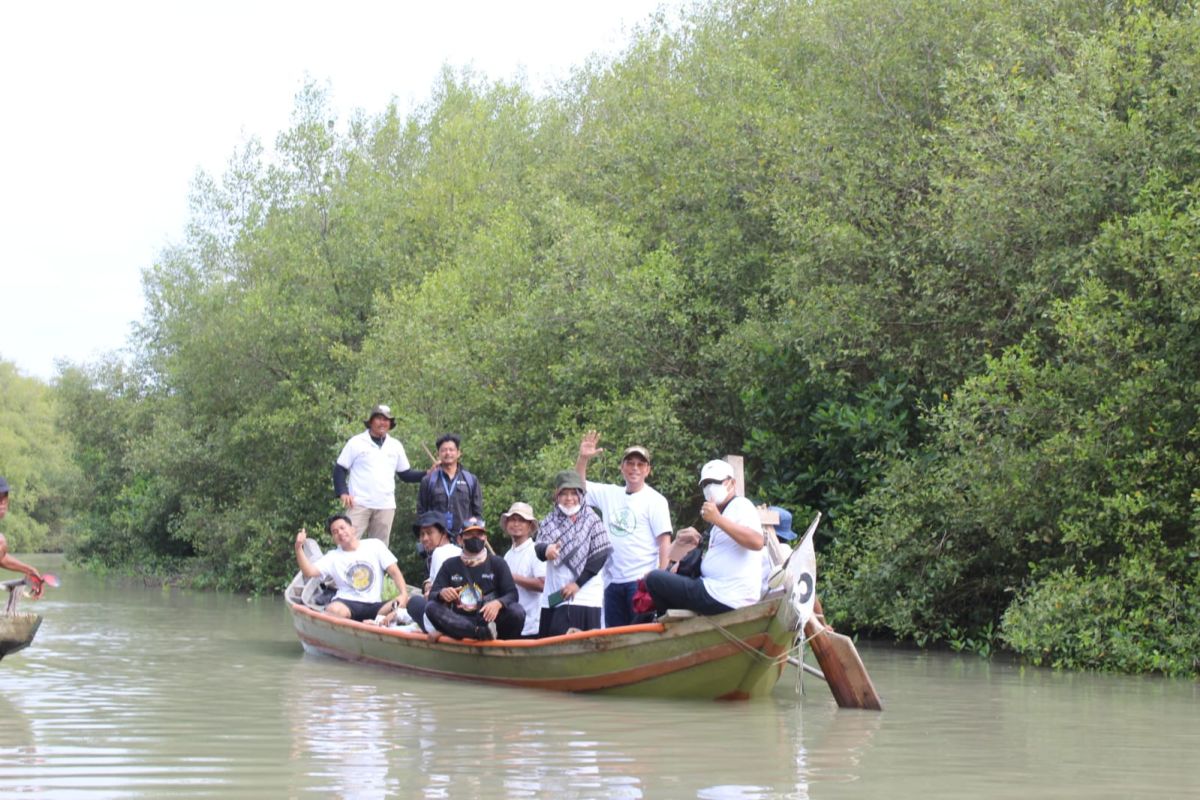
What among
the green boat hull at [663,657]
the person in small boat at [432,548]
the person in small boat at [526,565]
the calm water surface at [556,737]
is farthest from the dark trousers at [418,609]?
the person in small boat at [526,565]

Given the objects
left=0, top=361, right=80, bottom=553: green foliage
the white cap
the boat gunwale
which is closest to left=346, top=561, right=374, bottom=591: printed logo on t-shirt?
the boat gunwale

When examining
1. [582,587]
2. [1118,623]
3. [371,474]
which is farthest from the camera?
[371,474]

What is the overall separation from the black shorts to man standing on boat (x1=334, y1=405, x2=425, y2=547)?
2.63 feet

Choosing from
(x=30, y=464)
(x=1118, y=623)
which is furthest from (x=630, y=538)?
(x=30, y=464)

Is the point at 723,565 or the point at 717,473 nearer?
the point at 717,473

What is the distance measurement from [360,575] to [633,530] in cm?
353

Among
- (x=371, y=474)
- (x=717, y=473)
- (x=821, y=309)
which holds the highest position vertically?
(x=821, y=309)

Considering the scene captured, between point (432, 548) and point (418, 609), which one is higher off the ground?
point (432, 548)

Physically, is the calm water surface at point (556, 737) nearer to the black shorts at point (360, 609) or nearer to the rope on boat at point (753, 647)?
the rope on boat at point (753, 647)

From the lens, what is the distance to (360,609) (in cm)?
1268

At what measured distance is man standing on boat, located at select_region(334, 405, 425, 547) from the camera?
13.4 meters

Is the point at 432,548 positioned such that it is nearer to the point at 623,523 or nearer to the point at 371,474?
the point at 623,523

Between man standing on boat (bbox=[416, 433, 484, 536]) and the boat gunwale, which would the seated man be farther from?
man standing on boat (bbox=[416, 433, 484, 536])

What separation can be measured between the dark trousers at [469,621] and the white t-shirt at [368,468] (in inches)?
121
